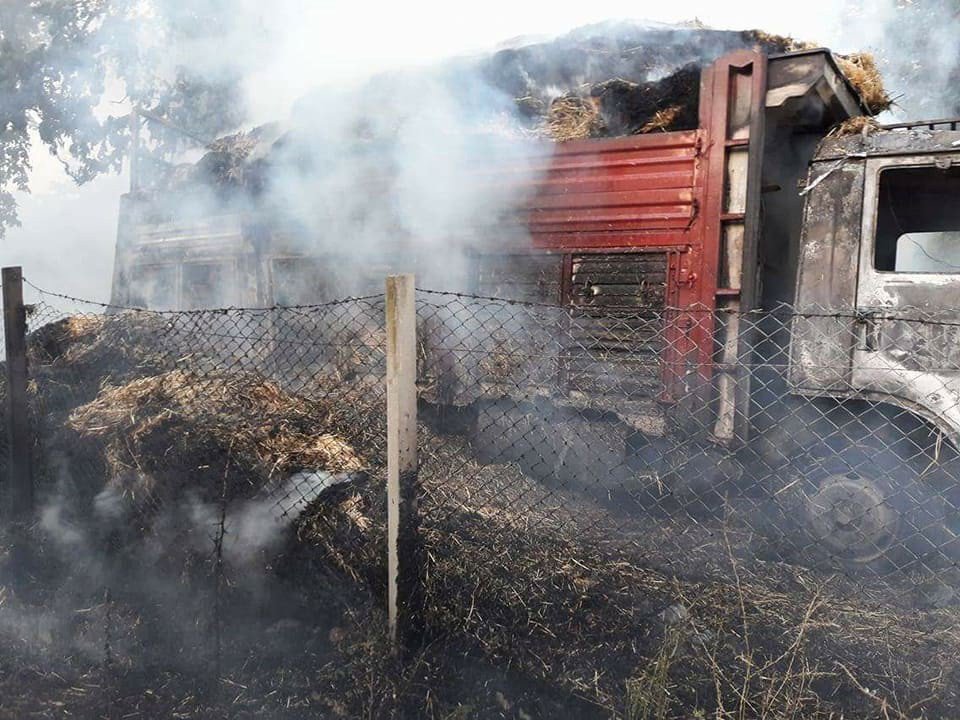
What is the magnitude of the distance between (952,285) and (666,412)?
5.75ft

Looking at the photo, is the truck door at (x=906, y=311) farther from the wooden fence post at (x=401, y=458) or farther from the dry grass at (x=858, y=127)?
the wooden fence post at (x=401, y=458)

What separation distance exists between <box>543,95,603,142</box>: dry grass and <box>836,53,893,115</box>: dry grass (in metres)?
1.82

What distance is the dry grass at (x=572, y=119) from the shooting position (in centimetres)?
511

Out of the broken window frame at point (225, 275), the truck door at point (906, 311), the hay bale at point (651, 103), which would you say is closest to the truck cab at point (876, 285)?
the truck door at point (906, 311)

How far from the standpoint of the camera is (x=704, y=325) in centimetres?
435

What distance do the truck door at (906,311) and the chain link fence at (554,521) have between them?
0.07ft

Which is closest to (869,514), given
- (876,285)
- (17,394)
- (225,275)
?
(876,285)

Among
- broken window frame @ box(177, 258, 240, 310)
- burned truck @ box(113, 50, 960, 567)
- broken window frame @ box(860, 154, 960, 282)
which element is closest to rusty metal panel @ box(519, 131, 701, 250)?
burned truck @ box(113, 50, 960, 567)

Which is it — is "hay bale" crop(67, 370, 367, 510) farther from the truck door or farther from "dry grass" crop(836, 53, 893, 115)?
"dry grass" crop(836, 53, 893, 115)

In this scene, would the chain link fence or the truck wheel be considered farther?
the truck wheel

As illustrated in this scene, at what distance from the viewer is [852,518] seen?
375 cm

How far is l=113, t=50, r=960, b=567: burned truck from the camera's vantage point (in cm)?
372

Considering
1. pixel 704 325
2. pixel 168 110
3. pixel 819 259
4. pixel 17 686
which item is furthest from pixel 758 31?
pixel 168 110

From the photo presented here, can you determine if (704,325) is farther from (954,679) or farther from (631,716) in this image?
(631,716)
